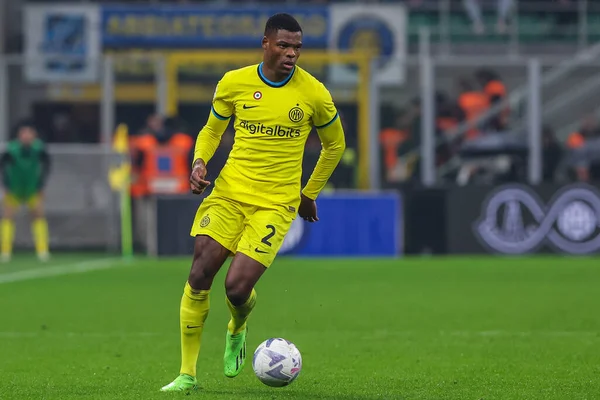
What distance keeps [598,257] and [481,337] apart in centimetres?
1074

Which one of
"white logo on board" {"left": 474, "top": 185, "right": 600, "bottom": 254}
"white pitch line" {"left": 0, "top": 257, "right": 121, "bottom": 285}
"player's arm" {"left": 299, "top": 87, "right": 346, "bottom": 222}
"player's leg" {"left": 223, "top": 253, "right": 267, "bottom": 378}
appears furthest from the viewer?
"white logo on board" {"left": 474, "top": 185, "right": 600, "bottom": 254}

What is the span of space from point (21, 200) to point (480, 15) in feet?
36.9

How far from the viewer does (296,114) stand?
8016 millimetres

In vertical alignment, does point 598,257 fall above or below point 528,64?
below

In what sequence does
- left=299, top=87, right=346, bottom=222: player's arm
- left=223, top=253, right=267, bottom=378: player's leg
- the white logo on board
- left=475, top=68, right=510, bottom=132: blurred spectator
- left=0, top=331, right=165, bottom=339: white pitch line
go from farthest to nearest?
1. left=475, top=68, right=510, bottom=132: blurred spectator
2. the white logo on board
3. left=0, top=331, right=165, bottom=339: white pitch line
4. left=299, top=87, right=346, bottom=222: player's arm
5. left=223, top=253, right=267, bottom=378: player's leg

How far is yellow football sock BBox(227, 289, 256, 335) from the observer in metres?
7.98

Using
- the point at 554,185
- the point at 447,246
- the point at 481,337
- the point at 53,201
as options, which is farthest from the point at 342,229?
the point at 481,337

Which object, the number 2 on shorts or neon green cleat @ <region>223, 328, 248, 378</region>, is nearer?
the number 2 on shorts

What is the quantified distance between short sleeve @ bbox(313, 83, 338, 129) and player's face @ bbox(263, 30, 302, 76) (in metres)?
0.29

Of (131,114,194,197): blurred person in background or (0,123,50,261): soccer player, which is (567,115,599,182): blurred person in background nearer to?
(131,114,194,197): blurred person in background

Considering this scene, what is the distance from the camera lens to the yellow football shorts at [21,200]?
21562 mm

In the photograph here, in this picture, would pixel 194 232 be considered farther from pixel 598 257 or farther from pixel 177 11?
pixel 177 11

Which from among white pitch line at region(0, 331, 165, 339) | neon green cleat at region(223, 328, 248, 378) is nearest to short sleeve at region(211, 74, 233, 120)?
neon green cleat at region(223, 328, 248, 378)

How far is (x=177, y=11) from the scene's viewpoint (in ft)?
91.3
